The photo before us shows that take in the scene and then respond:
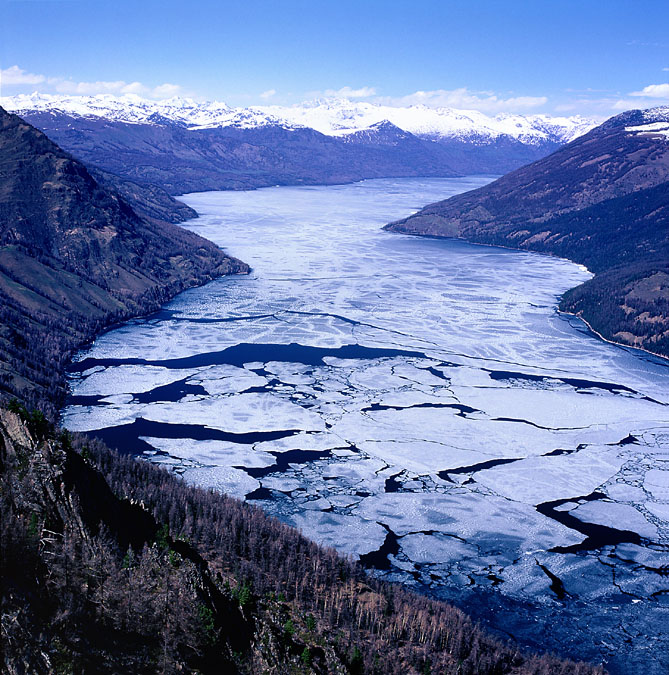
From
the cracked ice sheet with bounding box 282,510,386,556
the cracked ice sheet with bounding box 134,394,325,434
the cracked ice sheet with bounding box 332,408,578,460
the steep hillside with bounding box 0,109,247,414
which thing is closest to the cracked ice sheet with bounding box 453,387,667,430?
the cracked ice sheet with bounding box 332,408,578,460

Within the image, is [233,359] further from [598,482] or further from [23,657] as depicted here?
[23,657]

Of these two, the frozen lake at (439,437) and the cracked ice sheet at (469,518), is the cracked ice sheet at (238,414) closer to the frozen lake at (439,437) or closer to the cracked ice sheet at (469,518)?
the frozen lake at (439,437)

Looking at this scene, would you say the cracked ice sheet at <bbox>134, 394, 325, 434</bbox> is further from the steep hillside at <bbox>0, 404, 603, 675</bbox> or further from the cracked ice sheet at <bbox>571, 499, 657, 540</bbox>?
the cracked ice sheet at <bbox>571, 499, 657, 540</bbox>

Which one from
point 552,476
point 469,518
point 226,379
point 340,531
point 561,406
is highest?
point 561,406

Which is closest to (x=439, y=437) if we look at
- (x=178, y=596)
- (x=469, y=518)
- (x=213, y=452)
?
(x=469, y=518)

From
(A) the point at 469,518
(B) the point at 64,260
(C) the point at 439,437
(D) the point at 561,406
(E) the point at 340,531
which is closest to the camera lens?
(E) the point at 340,531

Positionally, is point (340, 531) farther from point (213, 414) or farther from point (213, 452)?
point (213, 414)

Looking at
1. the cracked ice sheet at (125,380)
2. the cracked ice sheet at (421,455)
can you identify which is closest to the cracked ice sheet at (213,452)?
the cracked ice sheet at (421,455)
